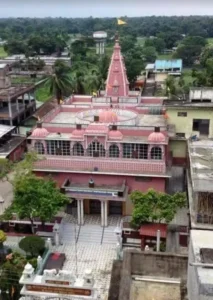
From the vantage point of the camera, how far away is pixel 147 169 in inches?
926

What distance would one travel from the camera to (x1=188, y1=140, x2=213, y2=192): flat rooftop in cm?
1769

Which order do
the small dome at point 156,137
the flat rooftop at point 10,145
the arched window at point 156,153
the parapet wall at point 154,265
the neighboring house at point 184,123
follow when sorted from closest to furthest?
the parapet wall at point 154,265 → the small dome at point 156,137 → the arched window at point 156,153 → the neighboring house at point 184,123 → the flat rooftop at point 10,145

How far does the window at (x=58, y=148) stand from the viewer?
24578 mm

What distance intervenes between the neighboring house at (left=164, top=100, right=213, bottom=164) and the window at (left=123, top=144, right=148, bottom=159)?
12.6ft

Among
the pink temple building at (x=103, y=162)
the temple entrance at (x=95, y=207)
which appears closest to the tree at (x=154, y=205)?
the pink temple building at (x=103, y=162)

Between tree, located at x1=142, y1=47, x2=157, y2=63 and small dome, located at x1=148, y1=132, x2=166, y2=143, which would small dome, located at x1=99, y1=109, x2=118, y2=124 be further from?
tree, located at x1=142, y1=47, x2=157, y2=63

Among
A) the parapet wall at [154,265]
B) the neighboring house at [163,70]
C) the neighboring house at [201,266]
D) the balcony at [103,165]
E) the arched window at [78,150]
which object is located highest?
the neighboring house at [201,266]

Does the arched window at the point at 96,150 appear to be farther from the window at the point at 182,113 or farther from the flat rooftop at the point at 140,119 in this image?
the window at the point at 182,113

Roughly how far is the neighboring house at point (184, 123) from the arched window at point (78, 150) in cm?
660

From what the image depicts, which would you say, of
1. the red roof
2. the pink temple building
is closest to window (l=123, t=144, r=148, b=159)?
the pink temple building

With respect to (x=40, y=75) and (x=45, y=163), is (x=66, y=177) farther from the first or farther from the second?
(x=40, y=75)

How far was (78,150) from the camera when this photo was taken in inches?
968

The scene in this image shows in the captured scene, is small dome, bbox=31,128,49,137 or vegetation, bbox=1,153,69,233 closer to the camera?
vegetation, bbox=1,153,69,233

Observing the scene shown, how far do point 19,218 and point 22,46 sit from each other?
85.8m
